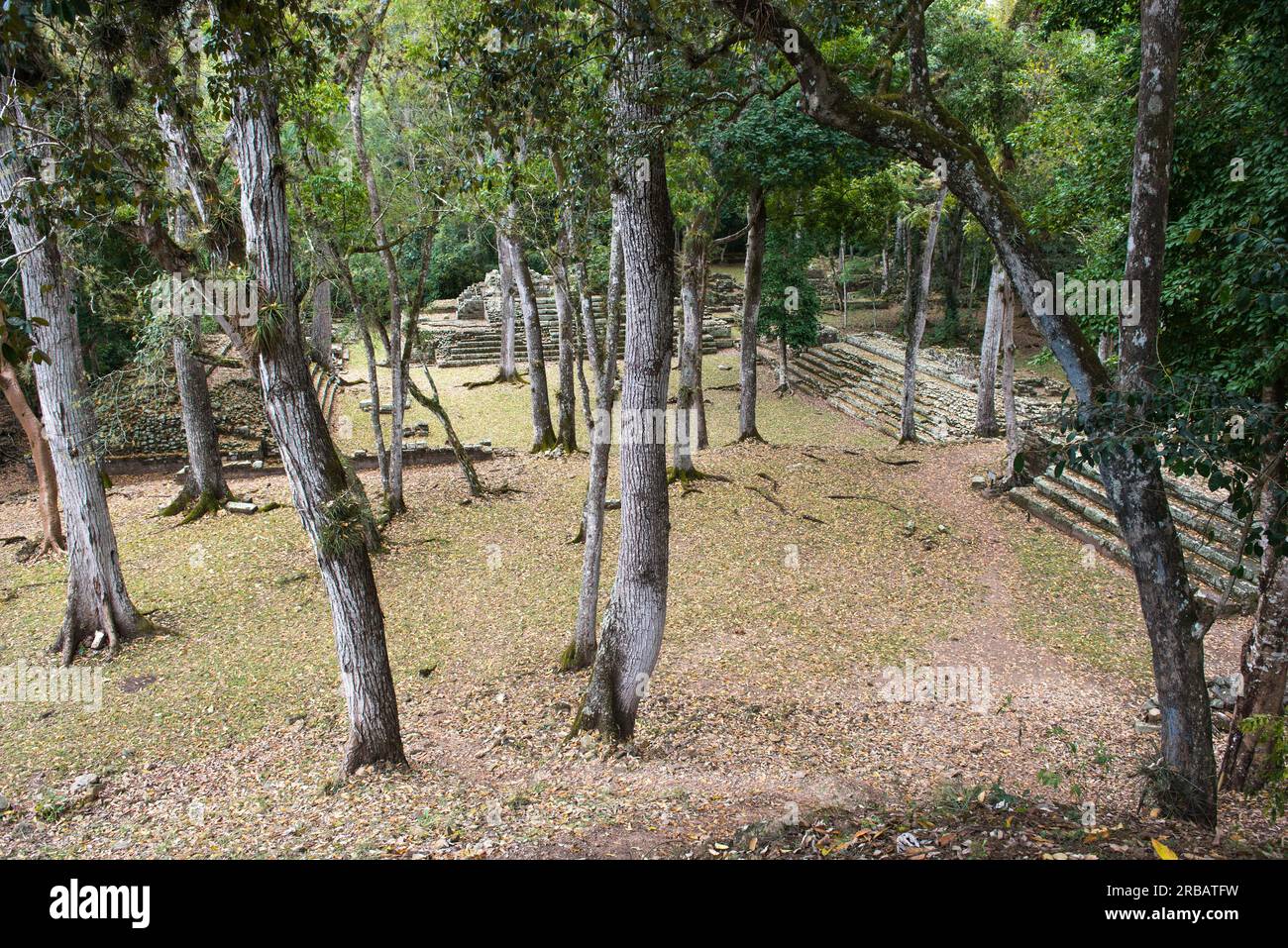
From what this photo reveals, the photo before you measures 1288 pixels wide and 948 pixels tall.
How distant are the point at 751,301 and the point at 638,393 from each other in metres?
10.1

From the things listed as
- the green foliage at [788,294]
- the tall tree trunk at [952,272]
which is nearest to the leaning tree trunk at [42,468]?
the green foliage at [788,294]

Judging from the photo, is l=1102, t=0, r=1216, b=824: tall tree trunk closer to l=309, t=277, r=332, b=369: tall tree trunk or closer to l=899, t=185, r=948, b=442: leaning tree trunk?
l=899, t=185, r=948, b=442: leaning tree trunk

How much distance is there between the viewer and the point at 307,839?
5.59m

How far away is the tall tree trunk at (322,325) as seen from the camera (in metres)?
20.1

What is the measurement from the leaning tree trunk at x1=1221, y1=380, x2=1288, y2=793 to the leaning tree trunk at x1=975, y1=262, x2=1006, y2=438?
454 inches

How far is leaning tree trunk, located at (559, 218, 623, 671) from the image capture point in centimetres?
797

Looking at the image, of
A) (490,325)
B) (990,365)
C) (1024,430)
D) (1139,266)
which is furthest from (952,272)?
(1139,266)

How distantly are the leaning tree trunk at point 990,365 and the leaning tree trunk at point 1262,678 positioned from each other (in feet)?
37.8

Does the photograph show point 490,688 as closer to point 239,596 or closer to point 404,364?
point 239,596

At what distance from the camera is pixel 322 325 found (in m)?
22.8

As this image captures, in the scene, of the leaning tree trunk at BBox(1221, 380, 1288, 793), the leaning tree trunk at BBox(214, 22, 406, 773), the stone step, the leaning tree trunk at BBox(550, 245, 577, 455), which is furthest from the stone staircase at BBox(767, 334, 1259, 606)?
the leaning tree trunk at BBox(550, 245, 577, 455)

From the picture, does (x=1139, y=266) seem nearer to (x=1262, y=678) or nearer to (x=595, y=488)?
(x=1262, y=678)

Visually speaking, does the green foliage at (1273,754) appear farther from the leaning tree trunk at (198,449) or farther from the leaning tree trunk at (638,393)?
the leaning tree trunk at (198,449)
